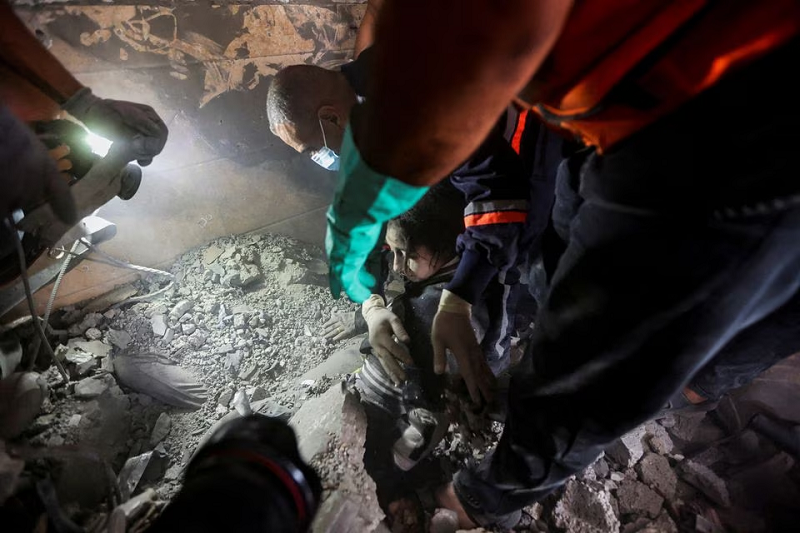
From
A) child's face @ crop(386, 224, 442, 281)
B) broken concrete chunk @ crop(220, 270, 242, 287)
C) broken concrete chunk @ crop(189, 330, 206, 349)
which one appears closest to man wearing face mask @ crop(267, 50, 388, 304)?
child's face @ crop(386, 224, 442, 281)

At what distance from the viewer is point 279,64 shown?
3.47m

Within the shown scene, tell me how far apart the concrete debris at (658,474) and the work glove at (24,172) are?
352 cm

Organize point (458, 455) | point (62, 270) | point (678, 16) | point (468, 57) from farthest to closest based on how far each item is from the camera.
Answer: point (62, 270) < point (458, 455) < point (678, 16) < point (468, 57)

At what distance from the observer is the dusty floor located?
202cm

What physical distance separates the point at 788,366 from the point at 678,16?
3.34 meters

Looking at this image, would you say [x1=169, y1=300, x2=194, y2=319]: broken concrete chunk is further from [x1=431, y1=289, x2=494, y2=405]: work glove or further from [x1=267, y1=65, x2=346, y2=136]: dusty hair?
[x1=431, y1=289, x2=494, y2=405]: work glove

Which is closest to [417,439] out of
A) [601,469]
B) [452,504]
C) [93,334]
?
[452,504]

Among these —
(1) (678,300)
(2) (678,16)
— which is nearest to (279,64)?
(2) (678,16)

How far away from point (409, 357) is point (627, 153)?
68.0 inches

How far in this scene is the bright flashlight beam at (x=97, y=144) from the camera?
215 centimetres

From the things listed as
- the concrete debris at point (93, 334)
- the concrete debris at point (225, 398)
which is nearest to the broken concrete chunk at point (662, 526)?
the concrete debris at point (225, 398)

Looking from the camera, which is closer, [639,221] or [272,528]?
[272,528]

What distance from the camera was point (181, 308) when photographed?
3.28m

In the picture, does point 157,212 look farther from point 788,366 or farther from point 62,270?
point 788,366
